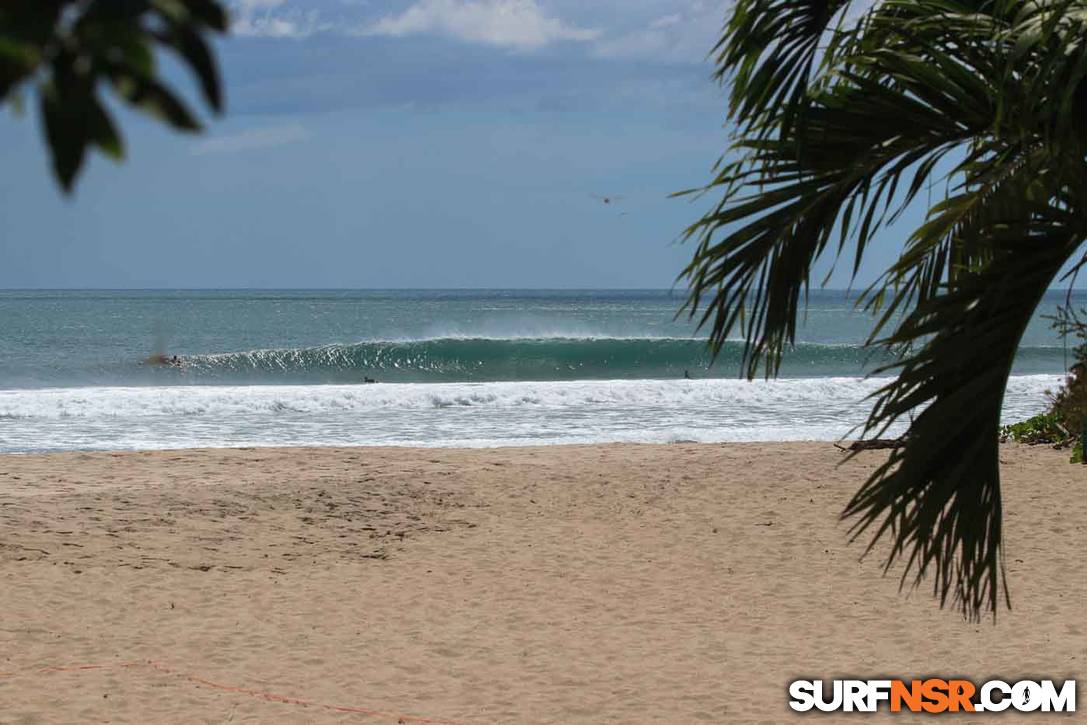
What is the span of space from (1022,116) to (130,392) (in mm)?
19620

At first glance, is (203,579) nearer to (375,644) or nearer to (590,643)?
(375,644)

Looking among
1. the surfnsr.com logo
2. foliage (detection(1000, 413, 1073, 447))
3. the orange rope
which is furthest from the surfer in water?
the surfnsr.com logo

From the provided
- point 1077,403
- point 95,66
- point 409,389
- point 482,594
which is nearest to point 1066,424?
point 1077,403

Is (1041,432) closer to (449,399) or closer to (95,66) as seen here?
(449,399)

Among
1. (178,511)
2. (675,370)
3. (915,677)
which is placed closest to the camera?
(915,677)

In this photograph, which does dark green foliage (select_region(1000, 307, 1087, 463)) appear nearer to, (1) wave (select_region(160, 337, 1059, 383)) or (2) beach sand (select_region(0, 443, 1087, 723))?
(2) beach sand (select_region(0, 443, 1087, 723))

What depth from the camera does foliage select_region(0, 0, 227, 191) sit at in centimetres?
85

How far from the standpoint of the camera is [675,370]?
36.3 m

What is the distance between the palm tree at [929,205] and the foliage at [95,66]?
241 cm

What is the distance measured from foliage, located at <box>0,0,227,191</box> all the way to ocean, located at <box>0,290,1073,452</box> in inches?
73.7

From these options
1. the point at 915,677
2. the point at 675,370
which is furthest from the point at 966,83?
the point at 675,370

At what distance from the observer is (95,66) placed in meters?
0.86

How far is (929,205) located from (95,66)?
3.19 meters

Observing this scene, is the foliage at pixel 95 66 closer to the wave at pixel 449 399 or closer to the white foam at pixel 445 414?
the white foam at pixel 445 414
